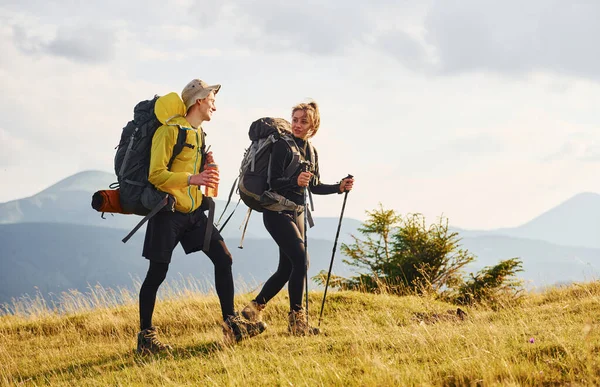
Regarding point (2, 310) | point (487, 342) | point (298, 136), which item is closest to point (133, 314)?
point (2, 310)

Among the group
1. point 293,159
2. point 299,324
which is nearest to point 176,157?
point 293,159

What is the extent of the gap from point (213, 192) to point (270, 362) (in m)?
1.98

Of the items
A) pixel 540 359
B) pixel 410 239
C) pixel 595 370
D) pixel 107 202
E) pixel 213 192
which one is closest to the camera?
pixel 595 370

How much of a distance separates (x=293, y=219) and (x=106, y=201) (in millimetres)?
2136

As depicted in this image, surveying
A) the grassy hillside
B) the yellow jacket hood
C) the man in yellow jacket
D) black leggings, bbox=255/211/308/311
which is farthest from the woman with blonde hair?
the yellow jacket hood

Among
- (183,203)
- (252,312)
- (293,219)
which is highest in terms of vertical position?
(183,203)

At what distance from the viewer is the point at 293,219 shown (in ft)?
21.9

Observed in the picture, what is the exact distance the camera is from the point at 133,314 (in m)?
9.66

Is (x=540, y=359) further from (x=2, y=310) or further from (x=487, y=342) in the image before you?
(x=2, y=310)

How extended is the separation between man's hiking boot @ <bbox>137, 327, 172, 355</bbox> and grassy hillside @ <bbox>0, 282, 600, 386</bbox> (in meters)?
0.13

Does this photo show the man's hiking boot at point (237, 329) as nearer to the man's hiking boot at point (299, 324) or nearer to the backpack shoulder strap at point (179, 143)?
the man's hiking boot at point (299, 324)

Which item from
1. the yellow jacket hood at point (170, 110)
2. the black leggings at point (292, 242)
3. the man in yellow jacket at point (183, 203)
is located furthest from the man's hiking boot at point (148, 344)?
the yellow jacket hood at point (170, 110)

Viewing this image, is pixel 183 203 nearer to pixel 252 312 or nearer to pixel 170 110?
pixel 170 110

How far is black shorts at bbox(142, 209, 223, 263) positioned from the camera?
5.96 m
